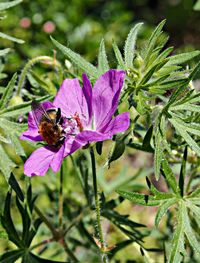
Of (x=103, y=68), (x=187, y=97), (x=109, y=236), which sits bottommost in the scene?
(x=109, y=236)

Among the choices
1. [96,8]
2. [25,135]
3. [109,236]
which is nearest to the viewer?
[25,135]

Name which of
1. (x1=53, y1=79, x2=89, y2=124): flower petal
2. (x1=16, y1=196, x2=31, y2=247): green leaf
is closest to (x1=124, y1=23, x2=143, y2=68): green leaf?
(x1=53, y1=79, x2=89, y2=124): flower petal

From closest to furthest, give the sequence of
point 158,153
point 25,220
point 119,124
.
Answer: point 119,124
point 158,153
point 25,220

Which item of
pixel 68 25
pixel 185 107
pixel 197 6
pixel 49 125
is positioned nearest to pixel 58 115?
pixel 49 125

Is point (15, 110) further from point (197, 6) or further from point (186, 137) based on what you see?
point (197, 6)

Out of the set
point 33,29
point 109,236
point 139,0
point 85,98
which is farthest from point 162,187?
point 85,98

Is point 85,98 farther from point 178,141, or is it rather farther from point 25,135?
point 178,141

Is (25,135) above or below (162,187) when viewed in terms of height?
above

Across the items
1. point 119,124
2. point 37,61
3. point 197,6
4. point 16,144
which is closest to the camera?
point 119,124
